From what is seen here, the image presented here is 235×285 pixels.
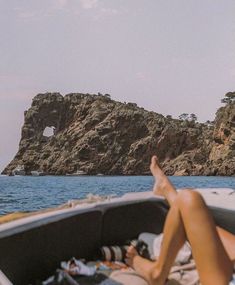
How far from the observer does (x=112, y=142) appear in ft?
313

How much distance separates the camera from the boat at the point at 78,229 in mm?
2615

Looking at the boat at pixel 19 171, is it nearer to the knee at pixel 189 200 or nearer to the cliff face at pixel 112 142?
the cliff face at pixel 112 142

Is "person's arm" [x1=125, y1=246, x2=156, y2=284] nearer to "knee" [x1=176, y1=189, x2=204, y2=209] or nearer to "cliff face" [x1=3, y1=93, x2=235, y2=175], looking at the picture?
"knee" [x1=176, y1=189, x2=204, y2=209]

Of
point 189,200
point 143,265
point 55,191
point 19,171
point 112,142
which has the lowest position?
point 55,191

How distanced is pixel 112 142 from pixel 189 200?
93.1 m

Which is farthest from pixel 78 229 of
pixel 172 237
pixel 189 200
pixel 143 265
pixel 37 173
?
pixel 37 173

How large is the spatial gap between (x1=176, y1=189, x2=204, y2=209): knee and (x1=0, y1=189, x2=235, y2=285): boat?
798mm

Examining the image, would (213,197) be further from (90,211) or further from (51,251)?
(51,251)

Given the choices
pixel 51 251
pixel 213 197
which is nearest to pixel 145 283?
pixel 51 251

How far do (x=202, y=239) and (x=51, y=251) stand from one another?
1.11m

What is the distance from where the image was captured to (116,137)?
96.8 m

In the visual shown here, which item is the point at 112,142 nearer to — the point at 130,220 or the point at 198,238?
the point at 130,220

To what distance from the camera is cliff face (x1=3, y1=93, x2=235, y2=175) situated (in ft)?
294

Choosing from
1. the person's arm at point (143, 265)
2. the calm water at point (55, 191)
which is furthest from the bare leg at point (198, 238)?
the calm water at point (55, 191)
